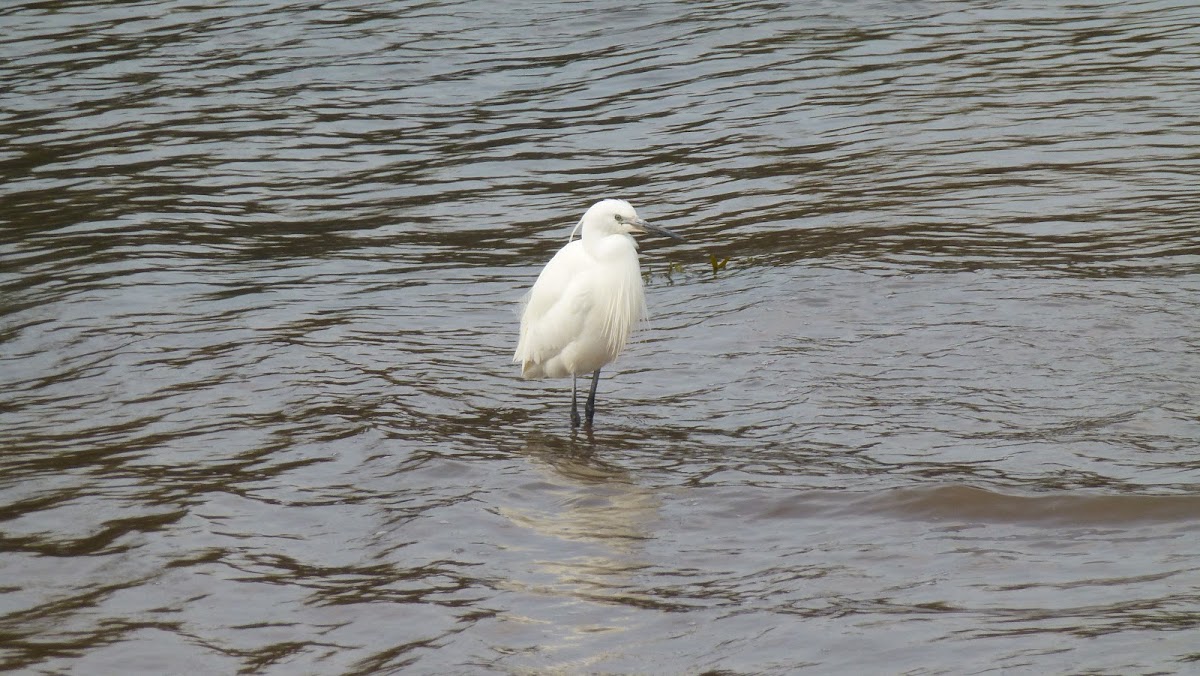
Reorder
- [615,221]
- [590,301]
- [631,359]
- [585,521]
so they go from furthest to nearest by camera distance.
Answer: [631,359]
[590,301]
[615,221]
[585,521]

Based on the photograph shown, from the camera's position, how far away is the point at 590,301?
604 cm

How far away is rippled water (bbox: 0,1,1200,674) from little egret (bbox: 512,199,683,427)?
12.5 inches

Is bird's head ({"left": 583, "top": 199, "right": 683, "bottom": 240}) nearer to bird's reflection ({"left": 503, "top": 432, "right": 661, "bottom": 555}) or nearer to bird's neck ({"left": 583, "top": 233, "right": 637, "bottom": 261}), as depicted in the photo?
bird's neck ({"left": 583, "top": 233, "right": 637, "bottom": 261})

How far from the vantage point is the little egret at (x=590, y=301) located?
5.93m

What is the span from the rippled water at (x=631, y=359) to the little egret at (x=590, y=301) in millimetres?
318

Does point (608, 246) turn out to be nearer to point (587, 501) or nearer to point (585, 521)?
point (587, 501)

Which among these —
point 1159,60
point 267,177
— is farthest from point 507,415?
point 1159,60

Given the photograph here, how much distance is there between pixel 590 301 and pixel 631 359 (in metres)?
0.93

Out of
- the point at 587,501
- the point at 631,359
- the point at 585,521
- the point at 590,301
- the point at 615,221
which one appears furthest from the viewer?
the point at 631,359

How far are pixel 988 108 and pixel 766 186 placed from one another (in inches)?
84.4

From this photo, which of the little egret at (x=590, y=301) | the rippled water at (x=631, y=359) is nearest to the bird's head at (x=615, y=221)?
the little egret at (x=590, y=301)

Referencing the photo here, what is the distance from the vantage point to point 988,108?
32.9 ft

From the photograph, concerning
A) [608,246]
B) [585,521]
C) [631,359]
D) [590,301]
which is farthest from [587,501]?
[631,359]

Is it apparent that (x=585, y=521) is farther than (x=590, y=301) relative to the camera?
No
